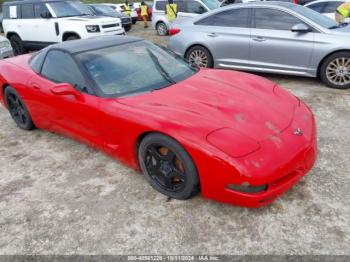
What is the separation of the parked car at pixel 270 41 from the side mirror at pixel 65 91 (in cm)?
402

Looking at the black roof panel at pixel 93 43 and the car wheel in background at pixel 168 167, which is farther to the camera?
the black roof panel at pixel 93 43

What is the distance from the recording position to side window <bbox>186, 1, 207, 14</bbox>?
41.6ft

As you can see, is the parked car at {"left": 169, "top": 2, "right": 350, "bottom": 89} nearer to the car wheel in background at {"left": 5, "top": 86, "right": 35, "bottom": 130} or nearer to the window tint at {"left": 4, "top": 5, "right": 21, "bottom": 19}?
the car wheel in background at {"left": 5, "top": 86, "right": 35, "bottom": 130}

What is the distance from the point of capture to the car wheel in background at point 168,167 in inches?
112

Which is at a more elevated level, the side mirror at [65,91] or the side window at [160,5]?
the side window at [160,5]

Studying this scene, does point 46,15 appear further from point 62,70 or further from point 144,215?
point 144,215

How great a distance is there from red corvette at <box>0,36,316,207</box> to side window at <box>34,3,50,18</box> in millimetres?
6634

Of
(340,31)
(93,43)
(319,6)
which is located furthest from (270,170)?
(319,6)

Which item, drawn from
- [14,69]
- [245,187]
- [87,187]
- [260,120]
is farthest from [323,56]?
[14,69]

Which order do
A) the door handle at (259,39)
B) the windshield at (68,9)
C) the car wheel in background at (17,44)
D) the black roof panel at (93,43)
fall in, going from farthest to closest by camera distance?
1. the car wheel in background at (17,44)
2. the windshield at (68,9)
3. the door handle at (259,39)
4. the black roof panel at (93,43)

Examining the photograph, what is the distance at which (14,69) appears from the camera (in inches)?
187

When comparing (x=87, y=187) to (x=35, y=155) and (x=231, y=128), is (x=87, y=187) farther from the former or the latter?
(x=231, y=128)

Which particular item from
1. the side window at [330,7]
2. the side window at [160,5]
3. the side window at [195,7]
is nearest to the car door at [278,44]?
the side window at [330,7]

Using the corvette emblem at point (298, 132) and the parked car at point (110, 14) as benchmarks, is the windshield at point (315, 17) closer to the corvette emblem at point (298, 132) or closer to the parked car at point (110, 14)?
the corvette emblem at point (298, 132)
